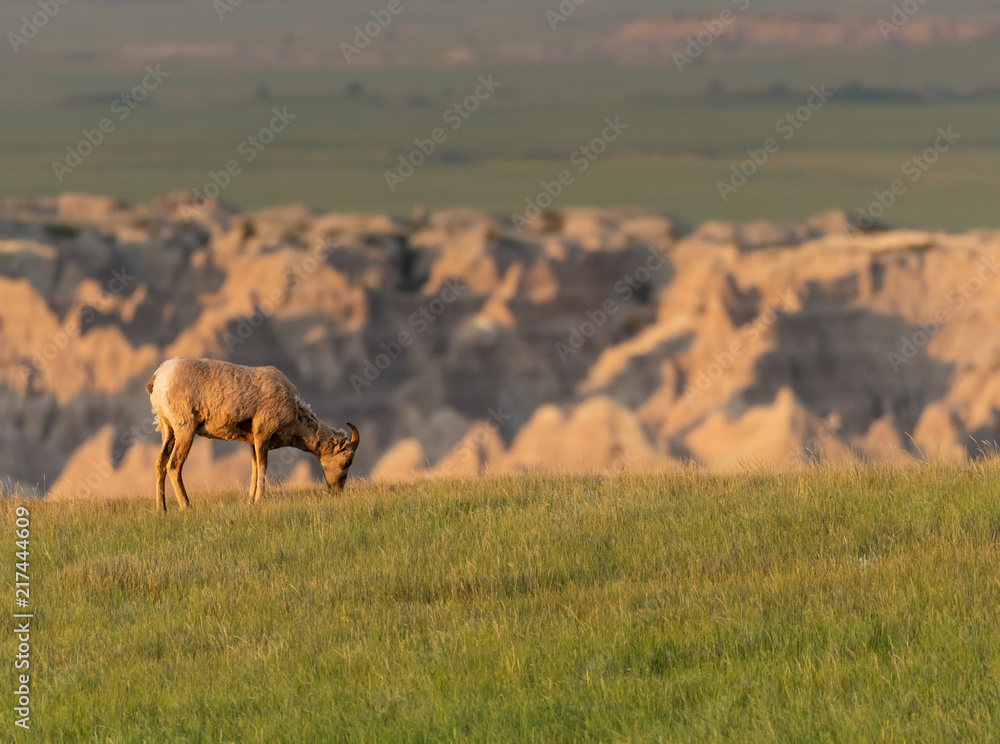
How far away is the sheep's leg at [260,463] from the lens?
14289 mm

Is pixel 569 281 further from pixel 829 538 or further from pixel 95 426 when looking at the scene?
pixel 829 538

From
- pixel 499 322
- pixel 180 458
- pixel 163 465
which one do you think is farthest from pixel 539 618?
pixel 499 322

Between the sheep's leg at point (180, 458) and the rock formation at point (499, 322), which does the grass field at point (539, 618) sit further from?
the rock formation at point (499, 322)

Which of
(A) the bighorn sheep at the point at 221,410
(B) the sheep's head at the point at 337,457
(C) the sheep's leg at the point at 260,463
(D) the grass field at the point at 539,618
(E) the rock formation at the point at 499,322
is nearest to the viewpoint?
(D) the grass field at the point at 539,618

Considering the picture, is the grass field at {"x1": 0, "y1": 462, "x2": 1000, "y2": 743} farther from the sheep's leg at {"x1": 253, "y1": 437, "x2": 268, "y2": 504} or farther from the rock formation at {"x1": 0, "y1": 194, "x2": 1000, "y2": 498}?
the rock formation at {"x1": 0, "y1": 194, "x2": 1000, "y2": 498}

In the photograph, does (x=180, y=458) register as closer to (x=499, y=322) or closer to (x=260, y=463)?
(x=260, y=463)

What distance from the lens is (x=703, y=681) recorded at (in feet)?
22.2

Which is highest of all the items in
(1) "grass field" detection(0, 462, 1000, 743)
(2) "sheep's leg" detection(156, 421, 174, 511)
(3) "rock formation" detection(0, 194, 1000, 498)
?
(1) "grass field" detection(0, 462, 1000, 743)

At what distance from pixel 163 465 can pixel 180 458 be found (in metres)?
0.32

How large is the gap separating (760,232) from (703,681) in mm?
108299


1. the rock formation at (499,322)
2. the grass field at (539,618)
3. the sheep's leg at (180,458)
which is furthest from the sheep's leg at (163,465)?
the rock formation at (499,322)

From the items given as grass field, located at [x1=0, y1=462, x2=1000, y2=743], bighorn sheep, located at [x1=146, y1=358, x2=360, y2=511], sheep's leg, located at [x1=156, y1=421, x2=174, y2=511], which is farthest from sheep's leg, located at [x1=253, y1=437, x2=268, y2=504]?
grass field, located at [x1=0, y1=462, x2=1000, y2=743]

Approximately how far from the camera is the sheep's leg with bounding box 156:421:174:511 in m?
13.9

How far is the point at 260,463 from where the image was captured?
1440cm
